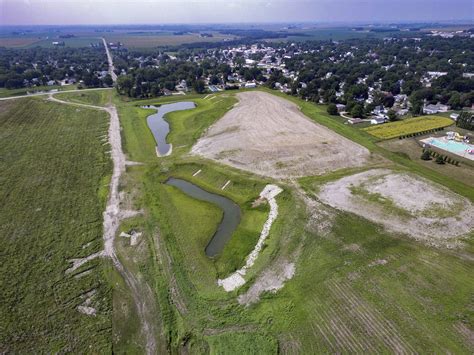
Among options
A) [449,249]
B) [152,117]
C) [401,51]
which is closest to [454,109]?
[449,249]

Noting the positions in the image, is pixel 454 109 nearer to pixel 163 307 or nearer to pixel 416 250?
pixel 416 250

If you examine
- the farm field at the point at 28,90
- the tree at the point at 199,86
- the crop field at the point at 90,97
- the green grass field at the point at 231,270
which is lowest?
the farm field at the point at 28,90

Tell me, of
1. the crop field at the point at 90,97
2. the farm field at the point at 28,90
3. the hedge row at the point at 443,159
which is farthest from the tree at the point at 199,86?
the hedge row at the point at 443,159

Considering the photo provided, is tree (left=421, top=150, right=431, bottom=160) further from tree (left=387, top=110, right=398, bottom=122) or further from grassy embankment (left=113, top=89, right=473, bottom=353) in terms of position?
grassy embankment (left=113, top=89, right=473, bottom=353)

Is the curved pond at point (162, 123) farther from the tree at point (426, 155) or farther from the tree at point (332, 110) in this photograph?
the tree at point (426, 155)

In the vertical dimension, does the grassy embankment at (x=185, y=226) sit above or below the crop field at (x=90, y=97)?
above

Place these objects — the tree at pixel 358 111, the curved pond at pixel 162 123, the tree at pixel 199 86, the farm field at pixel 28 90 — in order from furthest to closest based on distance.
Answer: the farm field at pixel 28 90 < the tree at pixel 199 86 < the tree at pixel 358 111 < the curved pond at pixel 162 123
